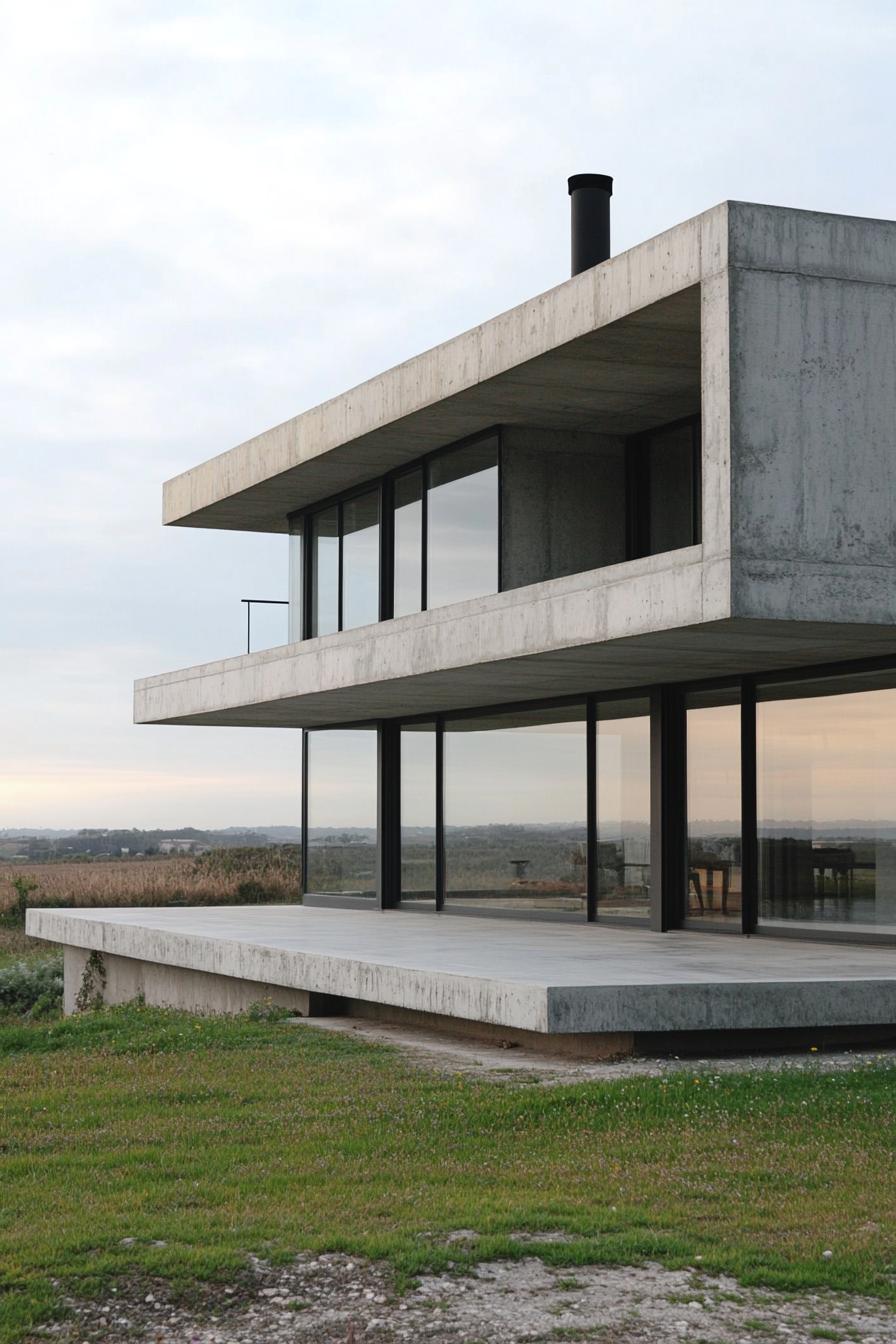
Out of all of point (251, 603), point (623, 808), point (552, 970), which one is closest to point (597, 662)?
point (623, 808)

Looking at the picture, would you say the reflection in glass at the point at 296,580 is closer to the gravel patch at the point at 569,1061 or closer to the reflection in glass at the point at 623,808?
the reflection in glass at the point at 623,808

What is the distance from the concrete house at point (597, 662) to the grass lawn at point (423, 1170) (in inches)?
74.0

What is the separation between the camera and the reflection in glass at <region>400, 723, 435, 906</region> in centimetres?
2223

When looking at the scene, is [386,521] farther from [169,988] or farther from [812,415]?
[812,415]

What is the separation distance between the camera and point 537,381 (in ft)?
→ 51.9

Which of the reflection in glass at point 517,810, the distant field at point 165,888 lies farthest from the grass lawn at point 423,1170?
the distant field at point 165,888

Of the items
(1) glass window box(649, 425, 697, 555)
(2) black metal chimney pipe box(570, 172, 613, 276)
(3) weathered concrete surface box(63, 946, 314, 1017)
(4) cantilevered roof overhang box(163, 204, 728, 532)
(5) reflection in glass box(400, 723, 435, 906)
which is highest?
(2) black metal chimney pipe box(570, 172, 613, 276)

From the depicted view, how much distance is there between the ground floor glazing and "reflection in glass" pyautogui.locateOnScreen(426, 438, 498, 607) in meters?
2.04

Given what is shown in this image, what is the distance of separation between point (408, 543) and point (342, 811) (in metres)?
5.56

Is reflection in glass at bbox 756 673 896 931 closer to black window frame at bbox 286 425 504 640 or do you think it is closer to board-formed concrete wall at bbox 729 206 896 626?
board-formed concrete wall at bbox 729 206 896 626

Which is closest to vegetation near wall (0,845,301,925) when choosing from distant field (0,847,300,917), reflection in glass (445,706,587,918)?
distant field (0,847,300,917)

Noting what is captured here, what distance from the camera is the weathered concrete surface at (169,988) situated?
15.6 meters

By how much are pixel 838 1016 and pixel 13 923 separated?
27.4 m

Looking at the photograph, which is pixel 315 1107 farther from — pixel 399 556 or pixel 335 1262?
pixel 399 556
